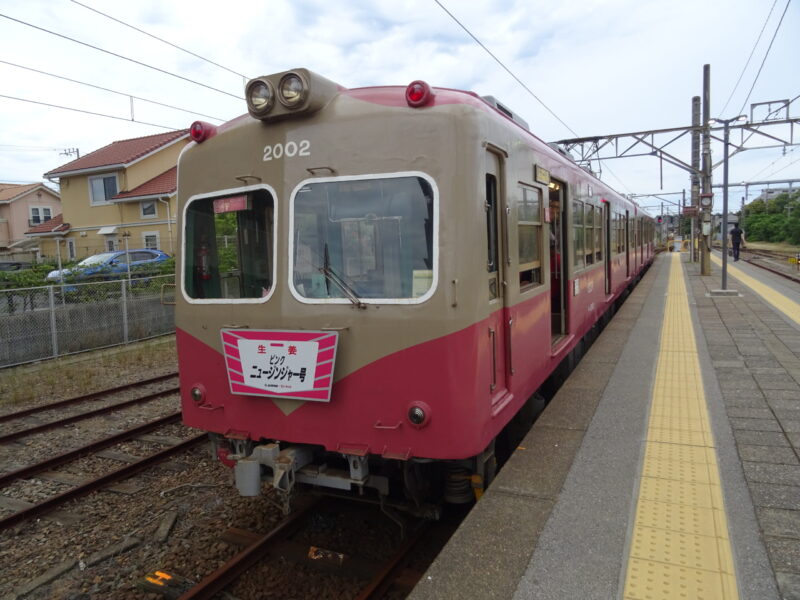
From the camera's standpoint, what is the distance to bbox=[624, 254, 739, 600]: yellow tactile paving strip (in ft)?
8.64

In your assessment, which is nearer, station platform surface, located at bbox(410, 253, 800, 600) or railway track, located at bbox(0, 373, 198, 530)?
station platform surface, located at bbox(410, 253, 800, 600)

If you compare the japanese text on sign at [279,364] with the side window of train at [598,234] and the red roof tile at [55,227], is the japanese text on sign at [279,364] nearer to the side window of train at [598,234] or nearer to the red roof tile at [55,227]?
the side window of train at [598,234]

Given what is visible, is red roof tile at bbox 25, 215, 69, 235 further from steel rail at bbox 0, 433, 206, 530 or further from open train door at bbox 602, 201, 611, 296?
open train door at bbox 602, 201, 611, 296

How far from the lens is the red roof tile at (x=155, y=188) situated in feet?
80.4

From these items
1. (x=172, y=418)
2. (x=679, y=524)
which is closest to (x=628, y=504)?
(x=679, y=524)

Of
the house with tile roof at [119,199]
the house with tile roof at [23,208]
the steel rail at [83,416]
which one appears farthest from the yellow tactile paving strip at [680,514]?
the house with tile roof at [23,208]

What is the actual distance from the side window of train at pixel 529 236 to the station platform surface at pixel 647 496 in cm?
125

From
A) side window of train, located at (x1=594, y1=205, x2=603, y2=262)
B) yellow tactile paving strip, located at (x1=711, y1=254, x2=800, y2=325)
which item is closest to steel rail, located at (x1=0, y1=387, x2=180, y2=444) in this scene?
side window of train, located at (x1=594, y1=205, x2=603, y2=262)

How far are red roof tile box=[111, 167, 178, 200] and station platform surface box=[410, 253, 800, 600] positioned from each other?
22256 millimetres

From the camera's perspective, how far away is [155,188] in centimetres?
2520

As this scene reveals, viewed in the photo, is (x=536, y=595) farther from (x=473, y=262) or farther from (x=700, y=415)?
(x=700, y=415)

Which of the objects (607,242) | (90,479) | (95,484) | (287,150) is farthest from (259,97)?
(607,242)

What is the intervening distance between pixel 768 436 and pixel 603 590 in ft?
8.76

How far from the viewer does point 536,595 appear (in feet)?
8.55
